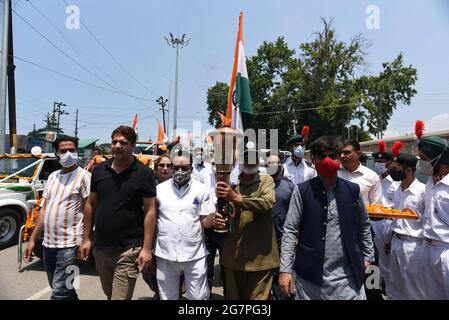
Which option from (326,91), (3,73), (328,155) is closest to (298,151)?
(328,155)

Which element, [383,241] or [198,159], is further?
[198,159]

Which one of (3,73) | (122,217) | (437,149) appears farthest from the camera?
(3,73)

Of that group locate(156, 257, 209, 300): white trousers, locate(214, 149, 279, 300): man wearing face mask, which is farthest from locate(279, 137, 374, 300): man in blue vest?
locate(156, 257, 209, 300): white trousers

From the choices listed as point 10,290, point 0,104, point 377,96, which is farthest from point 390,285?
point 377,96

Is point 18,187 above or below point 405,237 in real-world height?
above

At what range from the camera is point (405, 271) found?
125 inches

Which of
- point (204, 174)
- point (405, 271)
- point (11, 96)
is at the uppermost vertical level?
point (11, 96)

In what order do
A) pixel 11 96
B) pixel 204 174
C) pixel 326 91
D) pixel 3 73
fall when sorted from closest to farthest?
pixel 204 174, pixel 3 73, pixel 11 96, pixel 326 91

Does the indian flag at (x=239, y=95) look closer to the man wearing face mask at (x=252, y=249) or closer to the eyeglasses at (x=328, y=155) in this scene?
the man wearing face mask at (x=252, y=249)

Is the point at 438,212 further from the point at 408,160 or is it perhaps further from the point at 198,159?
the point at 198,159

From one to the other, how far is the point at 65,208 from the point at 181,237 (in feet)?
4.09

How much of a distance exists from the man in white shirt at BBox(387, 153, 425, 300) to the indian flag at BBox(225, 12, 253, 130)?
188 cm

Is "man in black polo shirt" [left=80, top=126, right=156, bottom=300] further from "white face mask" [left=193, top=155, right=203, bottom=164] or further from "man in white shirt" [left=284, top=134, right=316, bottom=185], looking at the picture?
"man in white shirt" [left=284, top=134, right=316, bottom=185]

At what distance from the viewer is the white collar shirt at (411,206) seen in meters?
3.13
